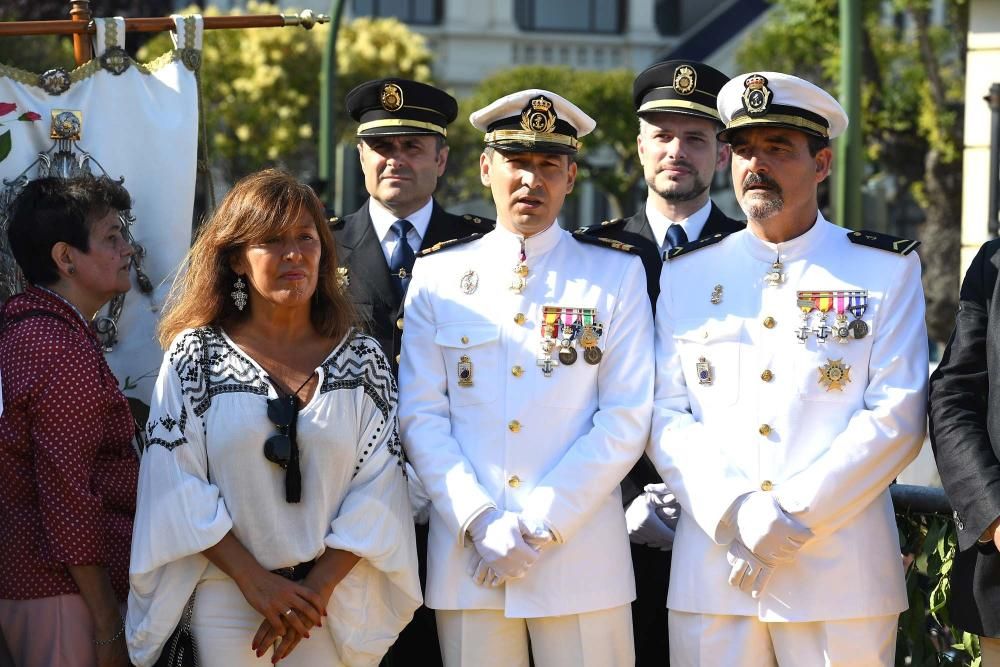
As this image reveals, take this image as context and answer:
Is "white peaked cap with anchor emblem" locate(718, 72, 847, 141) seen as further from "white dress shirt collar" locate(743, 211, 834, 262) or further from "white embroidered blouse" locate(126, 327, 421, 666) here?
"white embroidered blouse" locate(126, 327, 421, 666)

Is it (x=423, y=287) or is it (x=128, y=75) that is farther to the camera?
(x=128, y=75)

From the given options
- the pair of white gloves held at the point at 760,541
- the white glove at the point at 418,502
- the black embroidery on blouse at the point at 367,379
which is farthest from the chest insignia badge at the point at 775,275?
the white glove at the point at 418,502

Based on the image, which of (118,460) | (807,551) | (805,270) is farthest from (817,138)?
(118,460)

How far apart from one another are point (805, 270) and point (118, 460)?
2227 mm

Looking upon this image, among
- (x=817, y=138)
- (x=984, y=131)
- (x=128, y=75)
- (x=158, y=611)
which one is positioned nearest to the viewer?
(x=158, y=611)

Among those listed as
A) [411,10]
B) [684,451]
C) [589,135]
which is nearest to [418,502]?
[684,451]

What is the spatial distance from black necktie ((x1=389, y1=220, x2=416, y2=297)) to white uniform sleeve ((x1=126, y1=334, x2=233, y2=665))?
141 cm

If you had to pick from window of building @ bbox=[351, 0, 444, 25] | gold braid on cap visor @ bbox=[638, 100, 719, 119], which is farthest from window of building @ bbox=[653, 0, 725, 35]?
gold braid on cap visor @ bbox=[638, 100, 719, 119]

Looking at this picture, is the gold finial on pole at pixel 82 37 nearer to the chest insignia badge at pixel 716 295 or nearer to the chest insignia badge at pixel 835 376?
the chest insignia badge at pixel 716 295

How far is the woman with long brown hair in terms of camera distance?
13.9 ft

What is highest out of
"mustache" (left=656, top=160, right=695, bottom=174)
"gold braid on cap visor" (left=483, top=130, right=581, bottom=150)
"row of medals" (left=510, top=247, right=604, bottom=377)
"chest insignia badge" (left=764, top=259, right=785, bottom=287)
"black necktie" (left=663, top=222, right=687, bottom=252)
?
"gold braid on cap visor" (left=483, top=130, right=581, bottom=150)

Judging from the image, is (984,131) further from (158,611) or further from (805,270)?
(158,611)

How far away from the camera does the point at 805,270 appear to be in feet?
14.8

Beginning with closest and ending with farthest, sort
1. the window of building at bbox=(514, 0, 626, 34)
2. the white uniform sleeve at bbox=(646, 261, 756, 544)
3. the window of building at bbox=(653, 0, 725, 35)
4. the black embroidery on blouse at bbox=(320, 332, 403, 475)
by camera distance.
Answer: the white uniform sleeve at bbox=(646, 261, 756, 544), the black embroidery on blouse at bbox=(320, 332, 403, 475), the window of building at bbox=(514, 0, 626, 34), the window of building at bbox=(653, 0, 725, 35)
